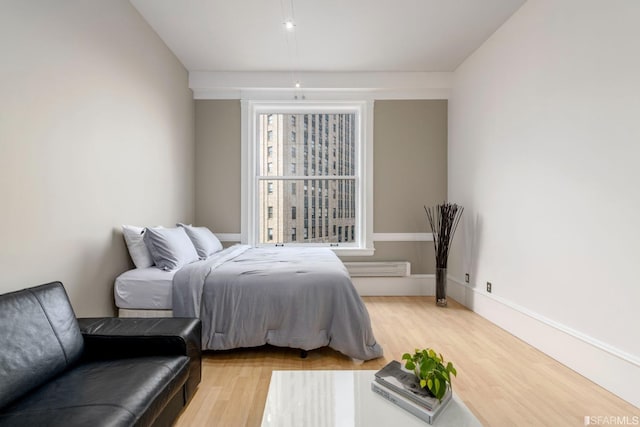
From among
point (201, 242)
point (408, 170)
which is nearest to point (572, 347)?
point (408, 170)

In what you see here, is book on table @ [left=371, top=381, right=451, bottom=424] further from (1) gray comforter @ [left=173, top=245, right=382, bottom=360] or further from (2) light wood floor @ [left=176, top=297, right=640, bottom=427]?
(1) gray comforter @ [left=173, top=245, right=382, bottom=360]

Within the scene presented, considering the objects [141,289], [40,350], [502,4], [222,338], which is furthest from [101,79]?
[502,4]

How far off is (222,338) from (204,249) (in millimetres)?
1098

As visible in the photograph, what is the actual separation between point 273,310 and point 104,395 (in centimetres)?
125

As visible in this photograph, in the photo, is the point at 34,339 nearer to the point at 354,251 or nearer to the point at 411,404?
the point at 411,404

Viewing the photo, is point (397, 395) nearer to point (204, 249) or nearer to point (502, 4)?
point (204, 249)

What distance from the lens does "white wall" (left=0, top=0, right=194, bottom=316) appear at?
168 cm

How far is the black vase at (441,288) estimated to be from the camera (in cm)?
383

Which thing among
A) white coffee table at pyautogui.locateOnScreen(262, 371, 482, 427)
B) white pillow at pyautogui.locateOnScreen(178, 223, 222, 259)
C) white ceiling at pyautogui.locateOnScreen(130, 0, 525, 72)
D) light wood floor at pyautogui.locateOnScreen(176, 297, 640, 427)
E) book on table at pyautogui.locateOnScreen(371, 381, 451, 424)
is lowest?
light wood floor at pyautogui.locateOnScreen(176, 297, 640, 427)

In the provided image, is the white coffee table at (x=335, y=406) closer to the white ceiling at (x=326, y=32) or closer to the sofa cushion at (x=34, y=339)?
the sofa cushion at (x=34, y=339)

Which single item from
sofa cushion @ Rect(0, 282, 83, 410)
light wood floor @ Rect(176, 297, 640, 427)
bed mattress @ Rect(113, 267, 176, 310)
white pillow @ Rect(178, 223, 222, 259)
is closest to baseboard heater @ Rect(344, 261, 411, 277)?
light wood floor @ Rect(176, 297, 640, 427)

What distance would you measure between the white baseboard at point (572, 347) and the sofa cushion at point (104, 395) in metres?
2.56

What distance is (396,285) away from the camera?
427 cm

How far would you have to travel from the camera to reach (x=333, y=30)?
10.5 feet
